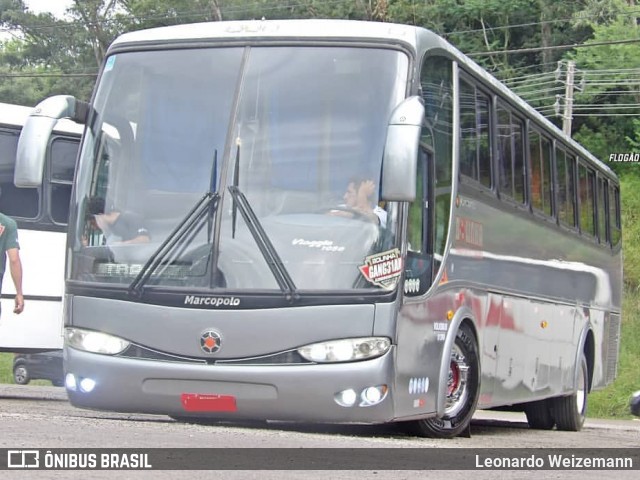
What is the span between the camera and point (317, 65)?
10109 mm

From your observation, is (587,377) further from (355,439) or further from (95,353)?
(95,353)

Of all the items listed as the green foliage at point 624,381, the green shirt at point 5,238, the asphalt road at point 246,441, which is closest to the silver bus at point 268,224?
the asphalt road at point 246,441

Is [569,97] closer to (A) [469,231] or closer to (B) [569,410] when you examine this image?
(B) [569,410]

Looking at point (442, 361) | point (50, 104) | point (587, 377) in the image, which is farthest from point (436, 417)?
point (587, 377)

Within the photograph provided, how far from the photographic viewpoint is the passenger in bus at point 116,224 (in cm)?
987

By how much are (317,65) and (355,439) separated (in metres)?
2.77

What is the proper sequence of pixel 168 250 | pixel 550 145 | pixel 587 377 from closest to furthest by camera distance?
1. pixel 168 250
2. pixel 550 145
3. pixel 587 377

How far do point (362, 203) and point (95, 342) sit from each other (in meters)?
2.19

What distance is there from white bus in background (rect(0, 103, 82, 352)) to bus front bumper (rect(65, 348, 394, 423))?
5758 millimetres

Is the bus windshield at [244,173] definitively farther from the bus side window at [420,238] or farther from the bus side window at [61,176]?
the bus side window at [61,176]

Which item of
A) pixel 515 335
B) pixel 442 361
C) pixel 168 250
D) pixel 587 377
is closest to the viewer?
pixel 168 250

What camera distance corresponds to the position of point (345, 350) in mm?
9492

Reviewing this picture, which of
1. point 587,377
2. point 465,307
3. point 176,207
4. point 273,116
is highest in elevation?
point 273,116

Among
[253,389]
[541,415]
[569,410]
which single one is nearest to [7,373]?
[541,415]
